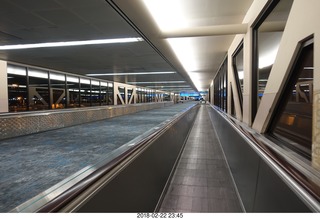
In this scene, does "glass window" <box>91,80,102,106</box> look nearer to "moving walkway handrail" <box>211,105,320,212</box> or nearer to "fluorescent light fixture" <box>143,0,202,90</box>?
"fluorescent light fixture" <box>143,0,202,90</box>

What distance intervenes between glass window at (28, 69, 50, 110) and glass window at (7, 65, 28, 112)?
263 millimetres

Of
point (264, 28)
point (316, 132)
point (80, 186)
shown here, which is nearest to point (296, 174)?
point (316, 132)

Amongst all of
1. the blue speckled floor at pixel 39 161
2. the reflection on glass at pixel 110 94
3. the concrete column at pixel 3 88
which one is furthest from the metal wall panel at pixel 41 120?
the reflection on glass at pixel 110 94

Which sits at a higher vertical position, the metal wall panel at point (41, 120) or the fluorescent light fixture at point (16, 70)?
the fluorescent light fixture at point (16, 70)

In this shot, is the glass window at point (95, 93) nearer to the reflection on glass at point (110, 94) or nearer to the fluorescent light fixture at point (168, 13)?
the reflection on glass at point (110, 94)

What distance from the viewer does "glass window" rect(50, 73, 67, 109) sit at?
417 inches

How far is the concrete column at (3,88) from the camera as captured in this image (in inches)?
285

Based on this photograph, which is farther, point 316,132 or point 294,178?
point 316,132

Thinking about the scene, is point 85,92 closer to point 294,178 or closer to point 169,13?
point 169,13

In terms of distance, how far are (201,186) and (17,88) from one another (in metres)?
8.75

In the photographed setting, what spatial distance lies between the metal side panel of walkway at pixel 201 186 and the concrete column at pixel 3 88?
7121mm

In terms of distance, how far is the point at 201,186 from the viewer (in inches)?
118

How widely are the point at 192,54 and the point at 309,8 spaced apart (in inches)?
237

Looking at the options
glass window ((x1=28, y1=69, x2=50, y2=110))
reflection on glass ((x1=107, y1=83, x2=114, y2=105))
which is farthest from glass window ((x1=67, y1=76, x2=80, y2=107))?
reflection on glass ((x1=107, y1=83, x2=114, y2=105))
